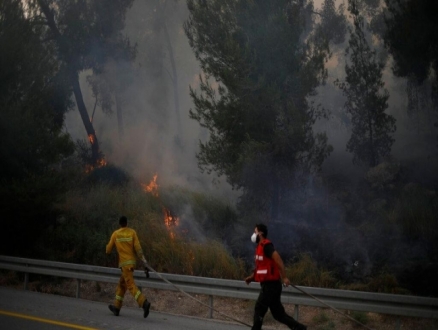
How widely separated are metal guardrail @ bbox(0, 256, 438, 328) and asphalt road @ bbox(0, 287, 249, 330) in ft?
2.15

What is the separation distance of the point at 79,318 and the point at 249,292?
295cm

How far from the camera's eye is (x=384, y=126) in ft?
79.3

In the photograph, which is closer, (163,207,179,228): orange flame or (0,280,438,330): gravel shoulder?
(0,280,438,330): gravel shoulder

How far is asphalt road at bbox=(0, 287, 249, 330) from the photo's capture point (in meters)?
10.0

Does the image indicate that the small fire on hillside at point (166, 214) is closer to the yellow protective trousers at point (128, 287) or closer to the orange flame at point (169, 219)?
the orange flame at point (169, 219)

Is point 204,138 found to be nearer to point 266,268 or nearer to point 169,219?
point 169,219

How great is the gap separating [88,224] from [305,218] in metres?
6.90

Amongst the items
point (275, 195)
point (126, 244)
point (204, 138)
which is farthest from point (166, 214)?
point (204, 138)

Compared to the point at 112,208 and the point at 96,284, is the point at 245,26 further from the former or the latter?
the point at 96,284

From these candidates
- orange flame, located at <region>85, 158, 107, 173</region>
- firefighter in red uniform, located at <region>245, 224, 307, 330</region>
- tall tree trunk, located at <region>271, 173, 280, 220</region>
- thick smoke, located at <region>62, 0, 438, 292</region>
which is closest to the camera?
firefighter in red uniform, located at <region>245, 224, 307, 330</region>

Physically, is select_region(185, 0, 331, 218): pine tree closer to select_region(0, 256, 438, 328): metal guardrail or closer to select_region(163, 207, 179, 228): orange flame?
select_region(163, 207, 179, 228): orange flame

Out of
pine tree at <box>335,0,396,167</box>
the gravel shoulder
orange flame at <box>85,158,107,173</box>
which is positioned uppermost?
pine tree at <box>335,0,396,167</box>

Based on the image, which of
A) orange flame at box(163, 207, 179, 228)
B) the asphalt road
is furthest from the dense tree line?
the asphalt road

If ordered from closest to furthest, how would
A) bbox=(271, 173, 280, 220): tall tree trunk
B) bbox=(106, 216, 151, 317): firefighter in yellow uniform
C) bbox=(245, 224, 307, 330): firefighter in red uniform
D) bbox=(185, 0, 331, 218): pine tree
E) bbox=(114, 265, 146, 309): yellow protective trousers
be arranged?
bbox=(245, 224, 307, 330): firefighter in red uniform < bbox=(114, 265, 146, 309): yellow protective trousers < bbox=(106, 216, 151, 317): firefighter in yellow uniform < bbox=(185, 0, 331, 218): pine tree < bbox=(271, 173, 280, 220): tall tree trunk
